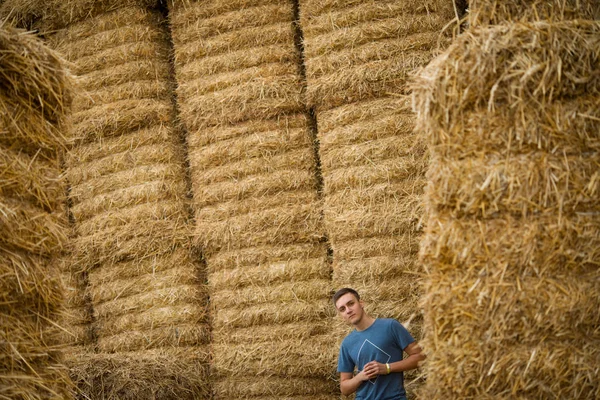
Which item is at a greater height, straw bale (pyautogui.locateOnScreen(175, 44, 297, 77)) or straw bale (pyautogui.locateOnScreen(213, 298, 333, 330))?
straw bale (pyautogui.locateOnScreen(175, 44, 297, 77))

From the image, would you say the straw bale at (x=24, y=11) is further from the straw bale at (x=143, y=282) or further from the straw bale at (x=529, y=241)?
the straw bale at (x=529, y=241)

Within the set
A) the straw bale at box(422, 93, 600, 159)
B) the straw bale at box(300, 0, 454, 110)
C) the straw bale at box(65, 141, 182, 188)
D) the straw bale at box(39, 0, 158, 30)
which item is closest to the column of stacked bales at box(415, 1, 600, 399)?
the straw bale at box(422, 93, 600, 159)

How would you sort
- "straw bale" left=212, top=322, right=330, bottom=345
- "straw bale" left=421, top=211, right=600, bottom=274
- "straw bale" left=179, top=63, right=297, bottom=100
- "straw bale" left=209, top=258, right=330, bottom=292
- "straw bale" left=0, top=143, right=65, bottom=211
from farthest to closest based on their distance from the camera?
1. "straw bale" left=179, top=63, right=297, bottom=100
2. "straw bale" left=209, top=258, right=330, bottom=292
3. "straw bale" left=212, top=322, right=330, bottom=345
4. "straw bale" left=0, top=143, right=65, bottom=211
5. "straw bale" left=421, top=211, right=600, bottom=274

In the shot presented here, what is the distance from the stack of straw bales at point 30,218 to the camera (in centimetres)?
341

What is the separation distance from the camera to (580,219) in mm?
3311

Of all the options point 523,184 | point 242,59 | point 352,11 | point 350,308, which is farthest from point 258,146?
point 523,184

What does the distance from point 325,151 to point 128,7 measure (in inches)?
85.1

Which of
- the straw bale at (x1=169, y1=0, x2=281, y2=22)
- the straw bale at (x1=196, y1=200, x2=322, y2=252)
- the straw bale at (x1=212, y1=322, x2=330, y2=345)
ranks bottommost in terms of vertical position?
the straw bale at (x1=212, y1=322, x2=330, y2=345)

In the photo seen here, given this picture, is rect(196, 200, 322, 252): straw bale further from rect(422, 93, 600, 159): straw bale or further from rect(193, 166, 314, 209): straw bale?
rect(422, 93, 600, 159): straw bale

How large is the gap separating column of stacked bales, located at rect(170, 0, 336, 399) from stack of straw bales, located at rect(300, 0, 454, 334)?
0.83ft

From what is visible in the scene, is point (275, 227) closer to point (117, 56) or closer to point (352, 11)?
point (352, 11)

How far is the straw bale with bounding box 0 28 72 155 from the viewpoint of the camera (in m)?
3.56

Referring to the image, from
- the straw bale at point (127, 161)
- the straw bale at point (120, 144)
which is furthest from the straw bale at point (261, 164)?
the straw bale at point (120, 144)

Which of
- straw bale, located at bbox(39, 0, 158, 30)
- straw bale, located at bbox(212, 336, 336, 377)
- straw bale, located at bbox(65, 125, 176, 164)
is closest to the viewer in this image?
straw bale, located at bbox(212, 336, 336, 377)
